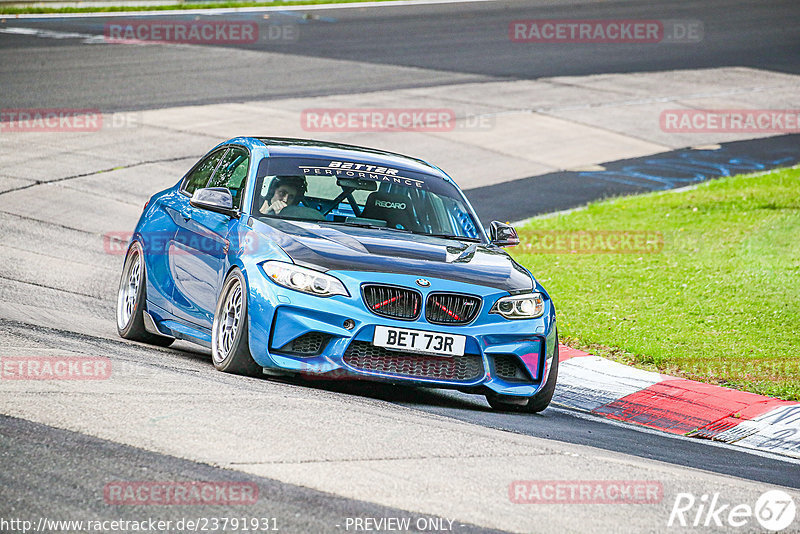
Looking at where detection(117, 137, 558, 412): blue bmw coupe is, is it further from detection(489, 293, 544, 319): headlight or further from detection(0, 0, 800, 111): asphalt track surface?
detection(0, 0, 800, 111): asphalt track surface

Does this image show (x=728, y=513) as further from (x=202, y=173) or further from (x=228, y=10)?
(x=228, y=10)

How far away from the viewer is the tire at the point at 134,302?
9.40m

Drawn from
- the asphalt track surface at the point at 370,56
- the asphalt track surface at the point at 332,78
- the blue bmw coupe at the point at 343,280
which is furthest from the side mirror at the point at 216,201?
the asphalt track surface at the point at 370,56

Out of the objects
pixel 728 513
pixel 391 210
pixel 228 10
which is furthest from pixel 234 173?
pixel 228 10

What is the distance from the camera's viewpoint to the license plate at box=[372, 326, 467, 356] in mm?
7345

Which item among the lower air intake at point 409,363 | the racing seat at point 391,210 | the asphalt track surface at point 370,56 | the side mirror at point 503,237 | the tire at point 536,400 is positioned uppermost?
the asphalt track surface at point 370,56

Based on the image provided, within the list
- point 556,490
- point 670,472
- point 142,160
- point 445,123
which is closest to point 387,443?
point 556,490

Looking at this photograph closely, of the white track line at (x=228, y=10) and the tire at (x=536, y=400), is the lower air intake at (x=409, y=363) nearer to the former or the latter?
the tire at (x=536, y=400)

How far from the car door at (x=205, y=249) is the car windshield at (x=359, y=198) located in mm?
280

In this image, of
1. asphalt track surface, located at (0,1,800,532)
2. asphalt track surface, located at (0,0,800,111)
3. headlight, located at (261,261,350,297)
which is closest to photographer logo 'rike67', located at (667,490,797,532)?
asphalt track surface, located at (0,1,800,532)

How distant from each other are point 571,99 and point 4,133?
12231 millimetres

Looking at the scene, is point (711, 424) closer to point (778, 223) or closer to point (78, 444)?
point (78, 444)

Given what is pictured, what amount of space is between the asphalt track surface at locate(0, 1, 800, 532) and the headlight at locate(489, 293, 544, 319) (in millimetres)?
678

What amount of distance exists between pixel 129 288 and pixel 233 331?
222 centimetres
